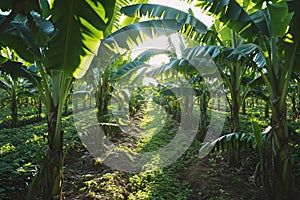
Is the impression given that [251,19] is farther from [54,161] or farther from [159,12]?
[54,161]

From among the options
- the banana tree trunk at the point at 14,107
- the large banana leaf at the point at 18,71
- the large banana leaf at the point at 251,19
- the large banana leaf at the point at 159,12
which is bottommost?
the banana tree trunk at the point at 14,107

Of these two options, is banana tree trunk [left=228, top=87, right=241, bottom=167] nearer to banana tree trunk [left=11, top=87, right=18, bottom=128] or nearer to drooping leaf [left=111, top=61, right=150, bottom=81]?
drooping leaf [left=111, top=61, right=150, bottom=81]

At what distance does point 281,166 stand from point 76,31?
99.1 inches

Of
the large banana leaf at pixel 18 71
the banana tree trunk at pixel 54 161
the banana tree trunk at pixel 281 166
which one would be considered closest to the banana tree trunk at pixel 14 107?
the large banana leaf at pixel 18 71

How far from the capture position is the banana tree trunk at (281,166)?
273cm

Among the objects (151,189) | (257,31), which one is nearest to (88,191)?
(151,189)

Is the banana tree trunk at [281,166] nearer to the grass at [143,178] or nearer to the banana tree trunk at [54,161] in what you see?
the grass at [143,178]

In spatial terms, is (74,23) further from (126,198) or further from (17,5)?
(126,198)

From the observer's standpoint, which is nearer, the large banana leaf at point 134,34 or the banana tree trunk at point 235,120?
the large banana leaf at point 134,34

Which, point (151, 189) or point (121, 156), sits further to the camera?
point (121, 156)

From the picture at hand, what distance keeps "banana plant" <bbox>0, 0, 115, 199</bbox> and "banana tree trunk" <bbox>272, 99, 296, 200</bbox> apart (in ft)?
7.11

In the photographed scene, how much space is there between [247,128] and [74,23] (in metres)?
6.62

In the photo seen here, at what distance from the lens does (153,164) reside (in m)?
4.92

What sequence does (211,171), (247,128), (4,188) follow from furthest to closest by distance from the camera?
(247,128), (211,171), (4,188)
